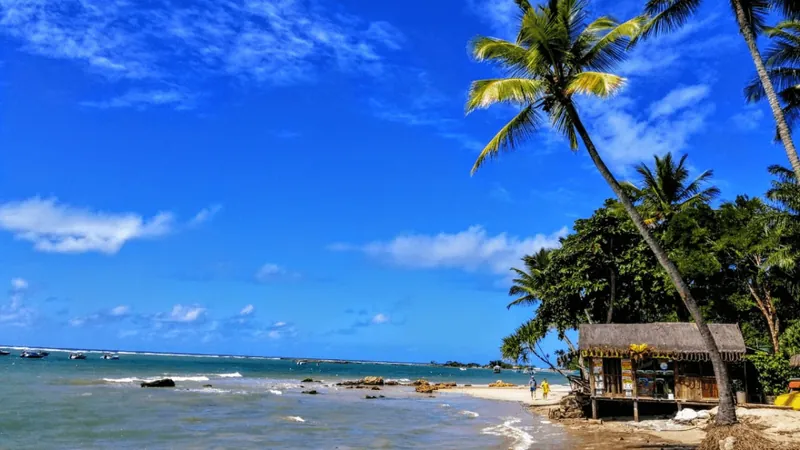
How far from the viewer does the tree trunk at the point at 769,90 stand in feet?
39.9

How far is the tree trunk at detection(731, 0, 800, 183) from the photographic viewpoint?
12172 millimetres

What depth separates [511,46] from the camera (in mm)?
13734

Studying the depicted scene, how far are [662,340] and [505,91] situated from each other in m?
12.2

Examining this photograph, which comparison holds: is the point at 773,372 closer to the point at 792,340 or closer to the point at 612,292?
the point at 792,340

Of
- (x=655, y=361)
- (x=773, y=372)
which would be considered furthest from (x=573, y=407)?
(x=773, y=372)

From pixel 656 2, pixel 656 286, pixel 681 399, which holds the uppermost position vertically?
pixel 656 2

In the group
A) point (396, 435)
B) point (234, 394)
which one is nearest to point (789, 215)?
point (396, 435)

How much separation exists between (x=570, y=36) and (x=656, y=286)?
595 inches

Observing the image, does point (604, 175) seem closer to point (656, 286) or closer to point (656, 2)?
point (656, 2)

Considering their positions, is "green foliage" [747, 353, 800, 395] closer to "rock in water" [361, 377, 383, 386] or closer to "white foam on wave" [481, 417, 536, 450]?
"white foam on wave" [481, 417, 536, 450]

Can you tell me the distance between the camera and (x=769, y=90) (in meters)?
12.4

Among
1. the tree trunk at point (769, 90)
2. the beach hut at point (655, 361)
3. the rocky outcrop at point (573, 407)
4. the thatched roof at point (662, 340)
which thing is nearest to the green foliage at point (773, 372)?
the beach hut at point (655, 361)

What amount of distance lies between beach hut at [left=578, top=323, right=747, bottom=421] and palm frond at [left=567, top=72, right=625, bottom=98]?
11.2 metres

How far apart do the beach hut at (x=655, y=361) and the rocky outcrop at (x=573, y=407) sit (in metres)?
0.79
